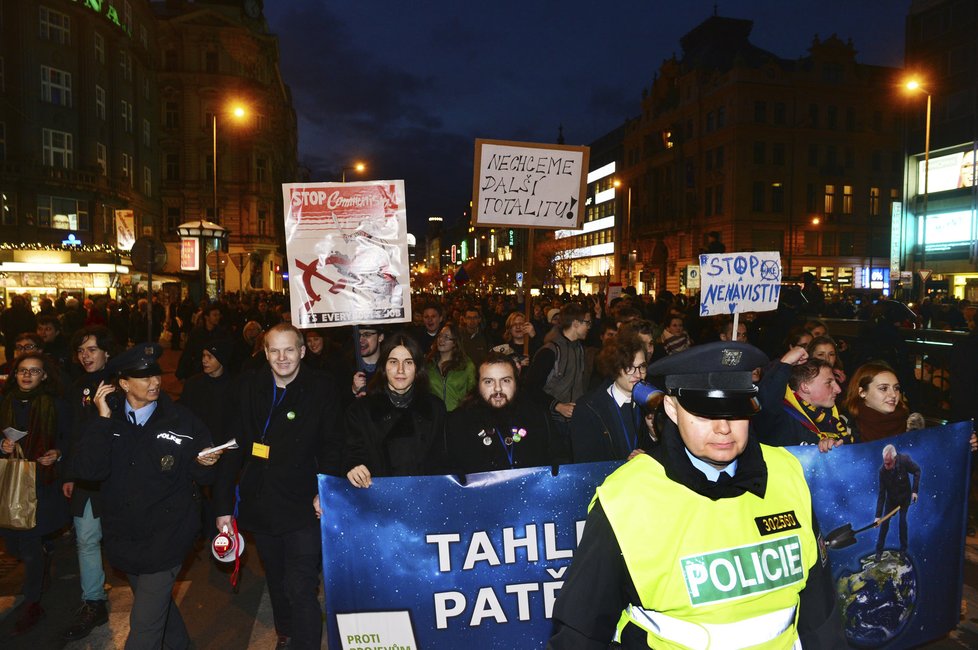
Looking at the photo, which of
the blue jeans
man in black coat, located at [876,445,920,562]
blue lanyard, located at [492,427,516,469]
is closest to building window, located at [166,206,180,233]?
the blue jeans

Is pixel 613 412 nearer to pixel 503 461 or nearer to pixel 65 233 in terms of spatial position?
pixel 503 461

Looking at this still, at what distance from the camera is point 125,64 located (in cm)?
4275

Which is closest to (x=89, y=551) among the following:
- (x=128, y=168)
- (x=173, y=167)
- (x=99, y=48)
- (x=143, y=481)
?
(x=143, y=481)

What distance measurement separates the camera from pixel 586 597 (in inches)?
78.5

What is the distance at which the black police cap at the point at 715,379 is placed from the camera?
82.3 inches

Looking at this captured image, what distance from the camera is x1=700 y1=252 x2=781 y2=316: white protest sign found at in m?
6.74

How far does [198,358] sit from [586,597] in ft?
24.5

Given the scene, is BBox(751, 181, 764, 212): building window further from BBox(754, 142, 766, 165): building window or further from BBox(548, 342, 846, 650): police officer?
BBox(548, 342, 846, 650): police officer

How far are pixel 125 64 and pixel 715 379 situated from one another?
49.3m

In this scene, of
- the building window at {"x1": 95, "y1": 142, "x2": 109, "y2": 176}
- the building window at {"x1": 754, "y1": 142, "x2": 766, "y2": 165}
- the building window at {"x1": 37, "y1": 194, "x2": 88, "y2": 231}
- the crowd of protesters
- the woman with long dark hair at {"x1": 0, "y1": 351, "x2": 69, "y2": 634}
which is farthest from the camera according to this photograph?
the building window at {"x1": 754, "y1": 142, "x2": 766, "y2": 165}

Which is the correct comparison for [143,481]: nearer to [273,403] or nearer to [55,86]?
[273,403]

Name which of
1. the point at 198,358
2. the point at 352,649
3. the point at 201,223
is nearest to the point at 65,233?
the point at 201,223

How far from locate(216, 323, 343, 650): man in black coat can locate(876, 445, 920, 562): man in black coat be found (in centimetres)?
314

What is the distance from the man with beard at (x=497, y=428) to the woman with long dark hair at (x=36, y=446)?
2.87 meters
